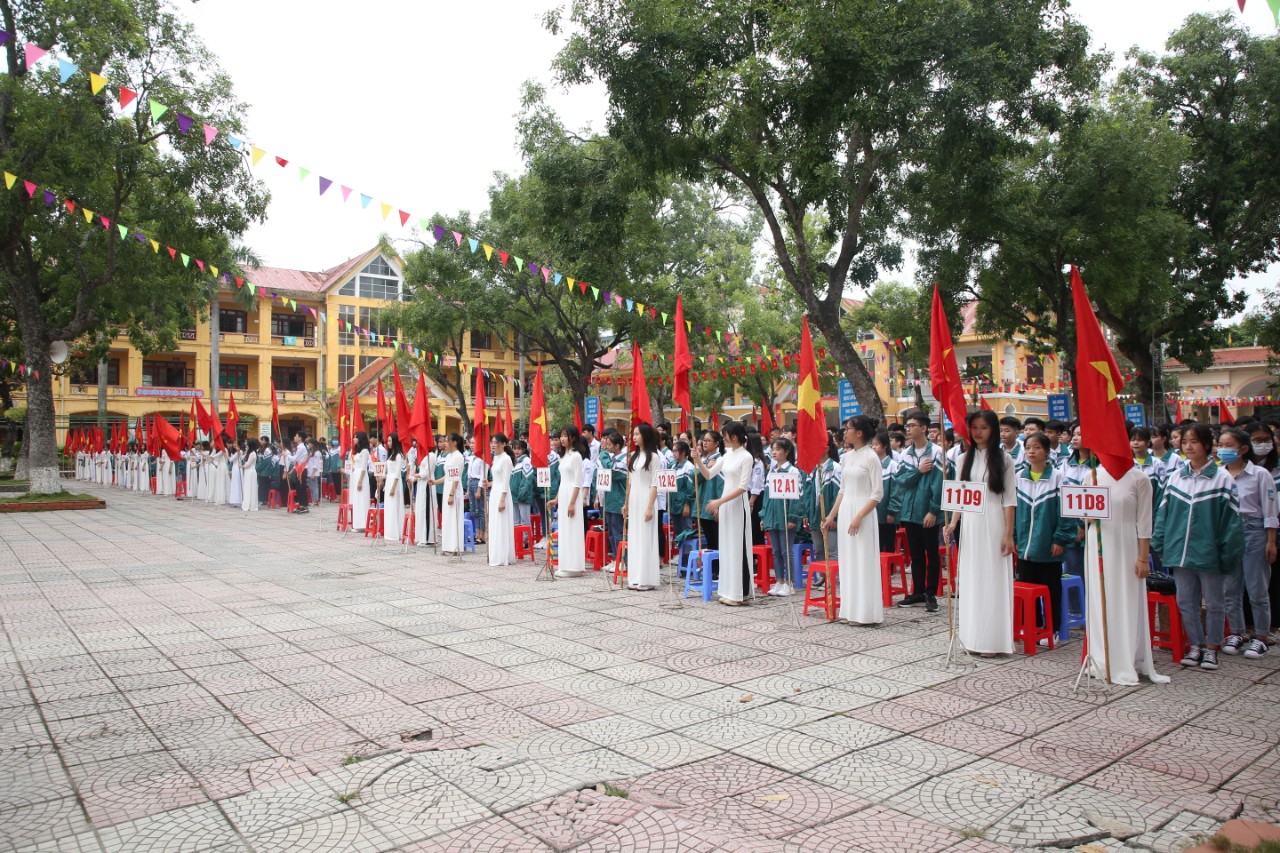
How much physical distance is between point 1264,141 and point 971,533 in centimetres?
1742

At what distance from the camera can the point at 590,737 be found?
13.9 ft

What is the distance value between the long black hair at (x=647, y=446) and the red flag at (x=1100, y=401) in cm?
424

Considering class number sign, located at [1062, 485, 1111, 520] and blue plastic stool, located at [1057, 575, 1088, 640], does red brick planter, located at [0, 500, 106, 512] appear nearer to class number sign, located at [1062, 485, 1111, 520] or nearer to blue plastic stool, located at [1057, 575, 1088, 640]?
blue plastic stool, located at [1057, 575, 1088, 640]

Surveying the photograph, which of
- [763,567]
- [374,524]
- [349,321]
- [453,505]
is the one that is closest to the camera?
[763,567]

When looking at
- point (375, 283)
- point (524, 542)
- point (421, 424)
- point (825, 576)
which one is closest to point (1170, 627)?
point (825, 576)

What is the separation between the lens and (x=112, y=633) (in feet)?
22.1

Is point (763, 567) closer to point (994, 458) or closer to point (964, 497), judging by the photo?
point (964, 497)

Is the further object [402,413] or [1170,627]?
[402,413]

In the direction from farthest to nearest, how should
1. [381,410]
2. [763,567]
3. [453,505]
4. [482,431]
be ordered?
1. [381,410]
2. [482,431]
3. [453,505]
4. [763,567]

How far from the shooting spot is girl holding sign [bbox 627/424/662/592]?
8766 millimetres

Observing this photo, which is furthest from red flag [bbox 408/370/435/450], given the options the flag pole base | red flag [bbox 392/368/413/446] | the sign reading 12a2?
the flag pole base

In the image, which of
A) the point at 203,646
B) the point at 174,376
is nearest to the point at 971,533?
the point at 203,646

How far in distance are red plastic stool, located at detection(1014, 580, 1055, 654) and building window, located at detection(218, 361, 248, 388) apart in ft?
146

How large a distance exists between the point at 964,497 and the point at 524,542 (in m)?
7.10
